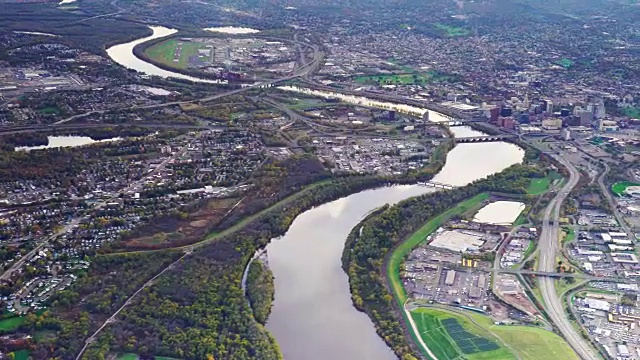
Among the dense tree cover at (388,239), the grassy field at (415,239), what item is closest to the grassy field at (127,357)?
the dense tree cover at (388,239)

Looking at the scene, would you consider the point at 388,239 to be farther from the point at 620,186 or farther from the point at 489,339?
the point at 620,186

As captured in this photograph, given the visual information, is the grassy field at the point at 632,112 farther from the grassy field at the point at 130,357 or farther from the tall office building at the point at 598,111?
the grassy field at the point at 130,357

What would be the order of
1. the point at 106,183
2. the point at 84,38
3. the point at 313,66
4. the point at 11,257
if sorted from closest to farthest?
the point at 11,257, the point at 106,183, the point at 313,66, the point at 84,38

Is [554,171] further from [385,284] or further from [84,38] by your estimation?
[84,38]

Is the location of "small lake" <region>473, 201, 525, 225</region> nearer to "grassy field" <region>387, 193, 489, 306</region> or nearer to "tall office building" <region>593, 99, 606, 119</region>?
"grassy field" <region>387, 193, 489, 306</region>

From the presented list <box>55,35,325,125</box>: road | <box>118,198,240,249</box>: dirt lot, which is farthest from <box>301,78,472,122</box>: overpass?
<box>118,198,240,249</box>: dirt lot

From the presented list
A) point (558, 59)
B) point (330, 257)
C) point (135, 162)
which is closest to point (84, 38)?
point (135, 162)
